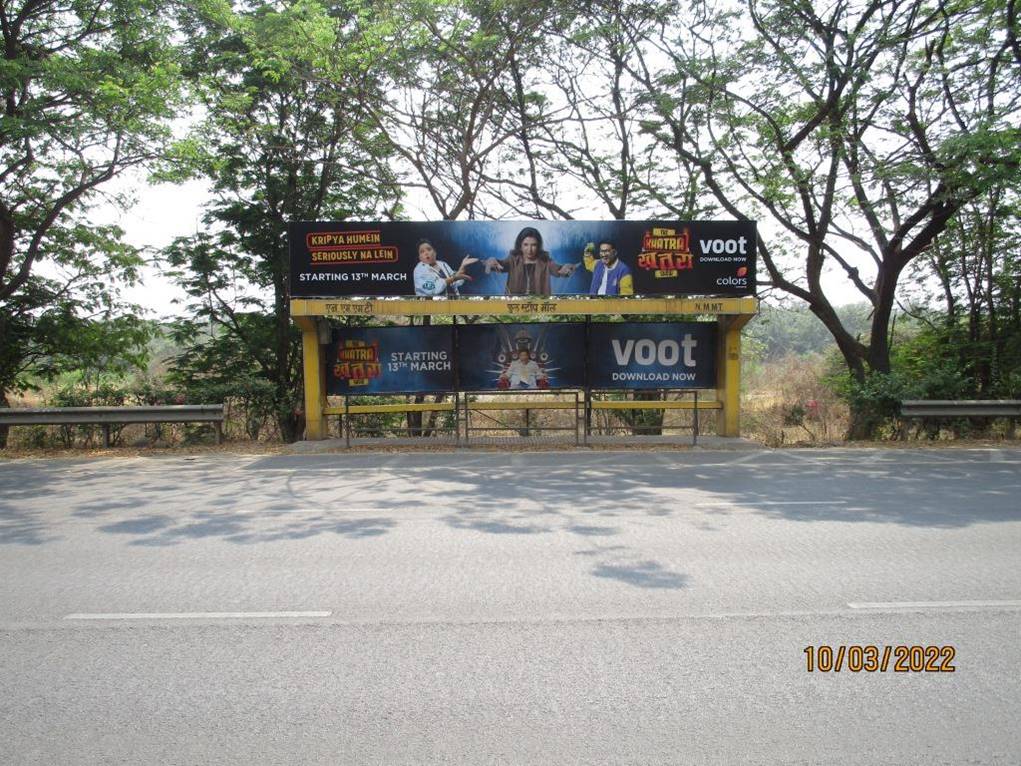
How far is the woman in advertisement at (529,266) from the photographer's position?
48.8 ft

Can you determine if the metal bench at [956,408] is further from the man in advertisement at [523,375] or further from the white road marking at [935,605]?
the white road marking at [935,605]

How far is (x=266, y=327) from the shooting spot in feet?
66.7

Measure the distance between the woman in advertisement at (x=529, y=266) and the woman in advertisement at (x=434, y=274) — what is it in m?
0.60

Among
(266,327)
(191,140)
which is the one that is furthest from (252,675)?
(266,327)

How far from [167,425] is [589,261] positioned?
413 inches

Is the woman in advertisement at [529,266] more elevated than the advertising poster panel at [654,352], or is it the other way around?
the woman in advertisement at [529,266]

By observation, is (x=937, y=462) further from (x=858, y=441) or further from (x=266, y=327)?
(x=266, y=327)

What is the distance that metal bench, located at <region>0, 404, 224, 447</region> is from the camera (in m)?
14.5

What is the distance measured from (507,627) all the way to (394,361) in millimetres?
11576

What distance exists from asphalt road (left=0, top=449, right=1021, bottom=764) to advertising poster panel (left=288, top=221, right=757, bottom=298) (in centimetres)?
689

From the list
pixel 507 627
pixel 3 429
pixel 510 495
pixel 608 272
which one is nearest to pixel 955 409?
pixel 608 272

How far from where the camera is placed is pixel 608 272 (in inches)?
587
